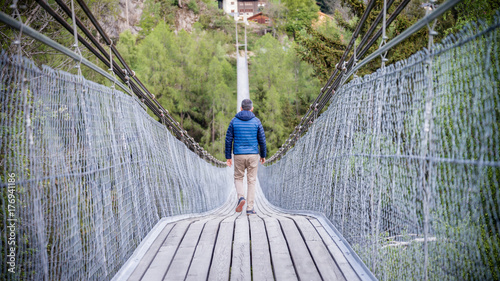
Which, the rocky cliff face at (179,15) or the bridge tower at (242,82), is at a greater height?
the rocky cliff face at (179,15)

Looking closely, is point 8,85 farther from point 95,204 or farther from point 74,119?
point 95,204

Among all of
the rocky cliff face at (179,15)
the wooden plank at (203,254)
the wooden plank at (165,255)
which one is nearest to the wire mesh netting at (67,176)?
the wooden plank at (165,255)

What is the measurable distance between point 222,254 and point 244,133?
173 cm

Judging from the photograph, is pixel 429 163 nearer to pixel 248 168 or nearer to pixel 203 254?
pixel 203 254

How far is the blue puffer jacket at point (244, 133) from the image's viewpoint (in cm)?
356

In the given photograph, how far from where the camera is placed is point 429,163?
1090 mm

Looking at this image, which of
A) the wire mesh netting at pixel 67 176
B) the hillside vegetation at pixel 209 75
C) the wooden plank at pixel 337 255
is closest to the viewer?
the wire mesh netting at pixel 67 176

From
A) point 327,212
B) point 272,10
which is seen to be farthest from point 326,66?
point 272,10

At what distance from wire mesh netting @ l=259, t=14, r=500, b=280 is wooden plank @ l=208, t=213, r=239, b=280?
1.97 feet

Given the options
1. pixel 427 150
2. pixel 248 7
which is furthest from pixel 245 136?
pixel 248 7

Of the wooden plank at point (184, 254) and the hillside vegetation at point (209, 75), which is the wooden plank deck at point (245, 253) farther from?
the hillside vegetation at point (209, 75)

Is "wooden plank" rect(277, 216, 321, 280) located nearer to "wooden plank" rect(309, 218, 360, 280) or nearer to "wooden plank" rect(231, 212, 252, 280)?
"wooden plank" rect(309, 218, 360, 280)

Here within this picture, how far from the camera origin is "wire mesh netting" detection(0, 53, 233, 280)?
1.07m

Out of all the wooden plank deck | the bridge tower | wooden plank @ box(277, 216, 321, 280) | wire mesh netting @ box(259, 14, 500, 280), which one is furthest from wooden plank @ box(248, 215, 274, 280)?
the bridge tower
